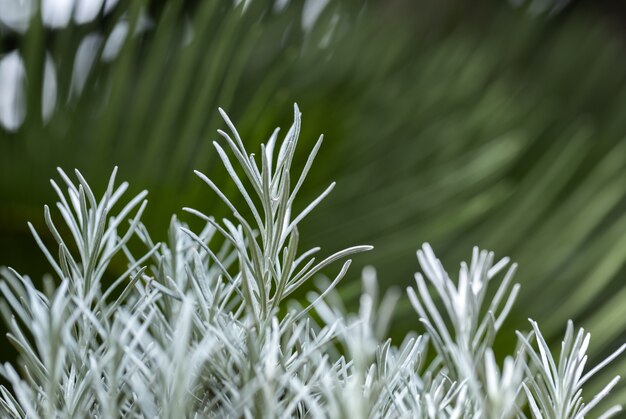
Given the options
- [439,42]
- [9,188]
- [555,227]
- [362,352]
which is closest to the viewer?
[362,352]

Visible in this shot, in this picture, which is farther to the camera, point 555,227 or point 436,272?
point 555,227

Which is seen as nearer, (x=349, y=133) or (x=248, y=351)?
(x=248, y=351)

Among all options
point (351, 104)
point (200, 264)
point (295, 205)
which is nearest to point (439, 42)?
point (351, 104)

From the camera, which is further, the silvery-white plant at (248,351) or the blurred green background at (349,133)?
the blurred green background at (349,133)

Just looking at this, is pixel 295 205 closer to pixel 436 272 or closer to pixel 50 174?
pixel 50 174

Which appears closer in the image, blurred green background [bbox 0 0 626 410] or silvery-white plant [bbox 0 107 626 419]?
silvery-white plant [bbox 0 107 626 419]

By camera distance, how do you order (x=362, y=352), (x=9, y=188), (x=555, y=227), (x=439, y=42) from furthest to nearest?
(x=439, y=42) < (x=555, y=227) < (x=9, y=188) < (x=362, y=352)

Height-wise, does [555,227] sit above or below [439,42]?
below
